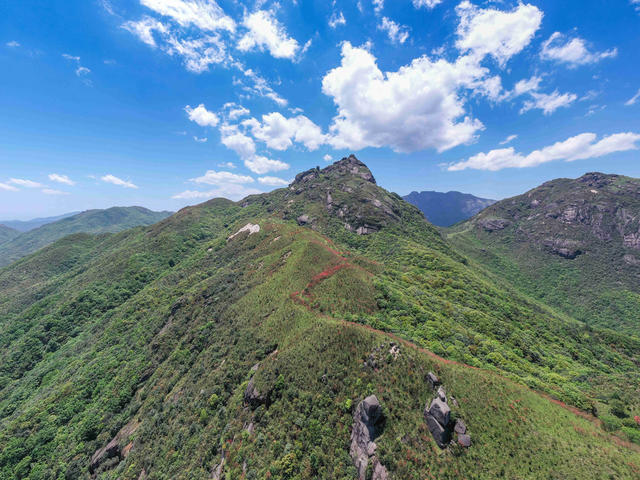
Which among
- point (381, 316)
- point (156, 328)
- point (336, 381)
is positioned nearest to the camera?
point (336, 381)

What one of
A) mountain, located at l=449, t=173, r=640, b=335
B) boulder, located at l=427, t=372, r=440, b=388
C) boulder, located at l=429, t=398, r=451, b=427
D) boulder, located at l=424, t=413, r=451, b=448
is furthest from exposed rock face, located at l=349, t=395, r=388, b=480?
mountain, located at l=449, t=173, r=640, b=335

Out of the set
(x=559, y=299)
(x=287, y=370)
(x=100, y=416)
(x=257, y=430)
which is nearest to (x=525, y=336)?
(x=287, y=370)

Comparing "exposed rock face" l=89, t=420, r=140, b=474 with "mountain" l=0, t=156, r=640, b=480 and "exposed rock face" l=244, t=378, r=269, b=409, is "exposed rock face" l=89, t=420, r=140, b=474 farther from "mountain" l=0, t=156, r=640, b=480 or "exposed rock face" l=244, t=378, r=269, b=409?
"exposed rock face" l=244, t=378, r=269, b=409

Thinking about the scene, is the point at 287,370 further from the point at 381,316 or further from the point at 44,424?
the point at 44,424

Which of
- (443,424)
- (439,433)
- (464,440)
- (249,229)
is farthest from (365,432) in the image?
(249,229)

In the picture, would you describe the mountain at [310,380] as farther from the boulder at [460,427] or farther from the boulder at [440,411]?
the boulder at [440,411]
